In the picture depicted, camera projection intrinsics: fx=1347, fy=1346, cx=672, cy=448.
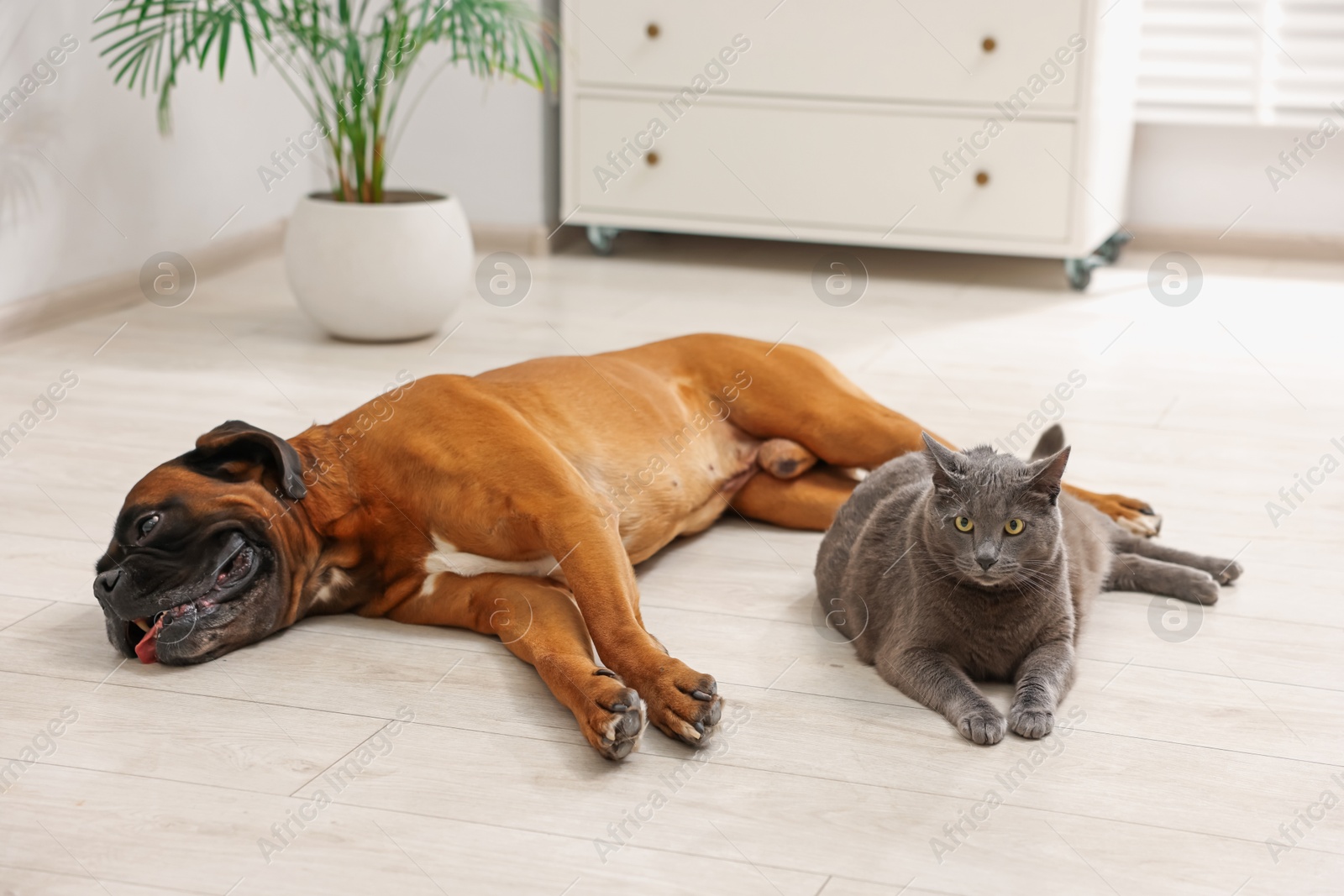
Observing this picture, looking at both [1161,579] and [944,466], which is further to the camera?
[1161,579]

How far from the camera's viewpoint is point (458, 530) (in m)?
1.92

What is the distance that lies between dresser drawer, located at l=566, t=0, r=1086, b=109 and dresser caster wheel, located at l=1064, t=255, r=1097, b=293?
50 cm

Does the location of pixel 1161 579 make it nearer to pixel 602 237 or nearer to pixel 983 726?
pixel 983 726

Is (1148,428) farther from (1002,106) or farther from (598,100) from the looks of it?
(598,100)

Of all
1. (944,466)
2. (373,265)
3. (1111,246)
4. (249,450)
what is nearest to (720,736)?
(944,466)

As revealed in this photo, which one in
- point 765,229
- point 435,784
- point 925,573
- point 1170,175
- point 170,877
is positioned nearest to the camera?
point 170,877

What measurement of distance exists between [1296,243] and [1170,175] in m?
0.49

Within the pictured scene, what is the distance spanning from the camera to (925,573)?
5.86ft

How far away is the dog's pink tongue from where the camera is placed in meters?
1.84

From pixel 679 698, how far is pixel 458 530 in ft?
1.43

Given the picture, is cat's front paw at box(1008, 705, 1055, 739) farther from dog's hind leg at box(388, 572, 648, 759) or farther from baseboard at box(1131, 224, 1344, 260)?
baseboard at box(1131, 224, 1344, 260)

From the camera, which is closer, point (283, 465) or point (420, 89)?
point (283, 465)

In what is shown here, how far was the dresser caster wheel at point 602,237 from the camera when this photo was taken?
15.9 feet

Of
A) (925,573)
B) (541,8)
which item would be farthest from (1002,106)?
(925,573)
